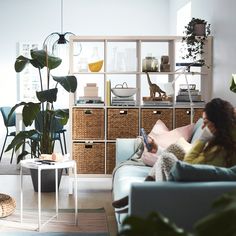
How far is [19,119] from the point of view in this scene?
657cm

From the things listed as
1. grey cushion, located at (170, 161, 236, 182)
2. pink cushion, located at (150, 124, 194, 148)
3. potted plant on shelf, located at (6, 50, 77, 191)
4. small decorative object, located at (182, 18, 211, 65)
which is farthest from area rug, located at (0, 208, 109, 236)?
small decorative object, located at (182, 18, 211, 65)

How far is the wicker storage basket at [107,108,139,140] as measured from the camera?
16.6ft

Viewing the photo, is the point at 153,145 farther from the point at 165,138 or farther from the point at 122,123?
the point at 122,123

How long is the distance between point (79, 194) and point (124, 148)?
77cm

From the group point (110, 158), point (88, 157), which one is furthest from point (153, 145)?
point (88, 157)

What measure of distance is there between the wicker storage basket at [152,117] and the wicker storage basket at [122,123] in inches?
3.0

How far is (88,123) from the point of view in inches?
200

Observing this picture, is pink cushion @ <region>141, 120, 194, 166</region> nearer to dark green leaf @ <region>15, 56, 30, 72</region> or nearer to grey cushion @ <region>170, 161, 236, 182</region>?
dark green leaf @ <region>15, 56, 30, 72</region>

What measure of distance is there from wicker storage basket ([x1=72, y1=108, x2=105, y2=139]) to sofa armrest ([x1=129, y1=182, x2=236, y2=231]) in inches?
107

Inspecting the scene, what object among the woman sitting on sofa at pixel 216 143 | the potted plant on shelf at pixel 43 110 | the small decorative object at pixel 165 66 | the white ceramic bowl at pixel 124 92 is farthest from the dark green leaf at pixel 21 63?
the woman sitting on sofa at pixel 216 143

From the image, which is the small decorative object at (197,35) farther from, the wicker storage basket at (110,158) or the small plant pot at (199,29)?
the wicker storage basket at (110,158)

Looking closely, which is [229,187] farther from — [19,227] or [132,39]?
[132,39]

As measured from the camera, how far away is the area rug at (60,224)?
367cm

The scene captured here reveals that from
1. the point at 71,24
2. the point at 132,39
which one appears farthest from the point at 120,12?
the point at 132,39
